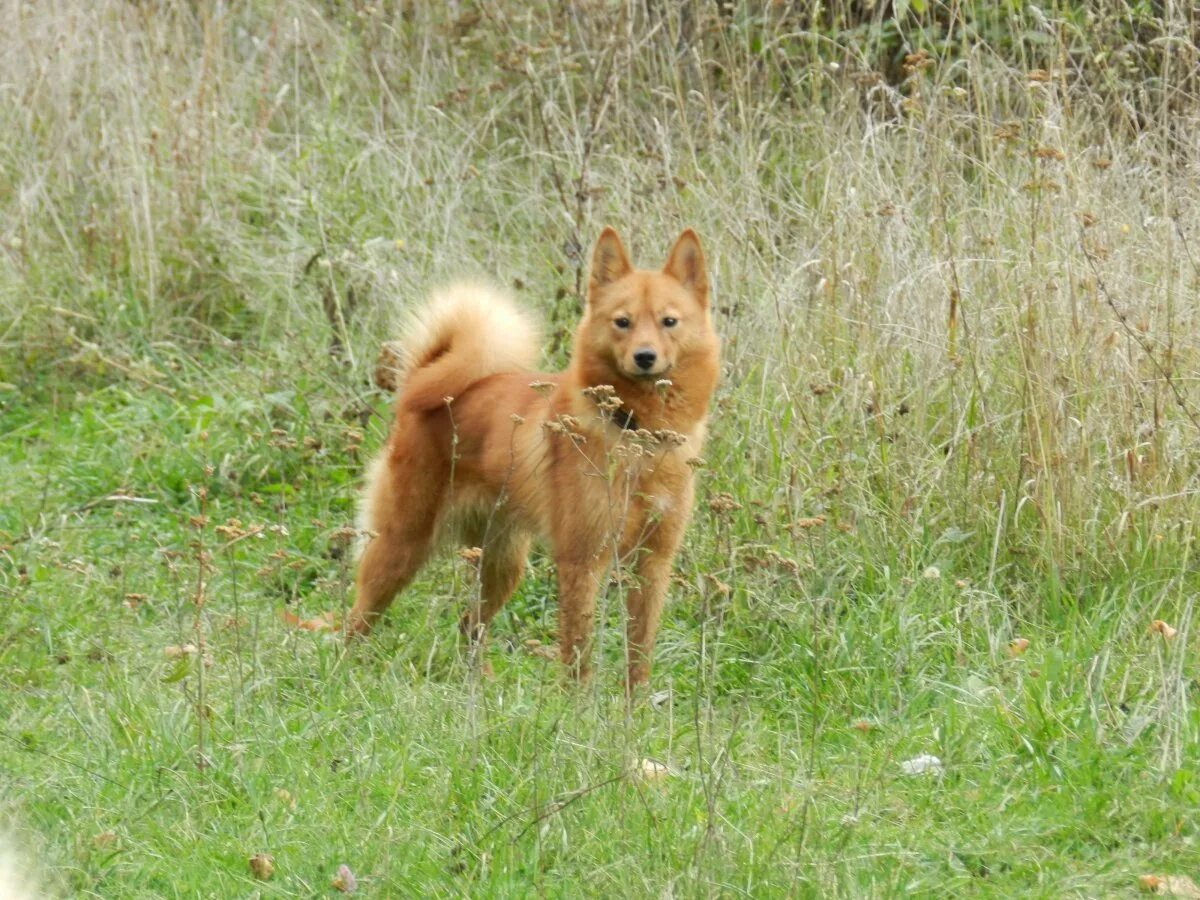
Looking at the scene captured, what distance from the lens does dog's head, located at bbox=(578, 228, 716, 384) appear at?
4.52 metres

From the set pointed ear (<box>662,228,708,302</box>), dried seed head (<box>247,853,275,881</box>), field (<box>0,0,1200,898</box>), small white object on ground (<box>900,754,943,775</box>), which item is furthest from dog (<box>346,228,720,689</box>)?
dried seed head (<box>247,853,275,881</box>)

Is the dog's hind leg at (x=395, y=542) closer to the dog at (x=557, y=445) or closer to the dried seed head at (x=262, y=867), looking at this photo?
the dog at (x=557, y=445)

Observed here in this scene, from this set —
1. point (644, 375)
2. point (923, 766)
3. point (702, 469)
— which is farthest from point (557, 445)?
point (923, 766)

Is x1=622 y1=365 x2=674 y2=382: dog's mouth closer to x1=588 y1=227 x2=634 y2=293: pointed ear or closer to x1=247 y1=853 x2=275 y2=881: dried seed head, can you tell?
x1=588 y1=227 x2=634 y2=293: pointed ear

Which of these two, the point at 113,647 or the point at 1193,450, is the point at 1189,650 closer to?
the point at 1193,450

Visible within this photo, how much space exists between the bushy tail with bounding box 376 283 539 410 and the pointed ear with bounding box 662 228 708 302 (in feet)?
1.77

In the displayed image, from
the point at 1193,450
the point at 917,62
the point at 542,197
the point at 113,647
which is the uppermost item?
the point at 917,62

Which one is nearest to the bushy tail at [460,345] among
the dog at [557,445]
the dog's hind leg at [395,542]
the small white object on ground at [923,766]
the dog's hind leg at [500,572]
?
the dog at [557,445]

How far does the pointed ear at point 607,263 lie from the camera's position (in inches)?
187

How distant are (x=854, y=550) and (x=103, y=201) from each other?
175 inches

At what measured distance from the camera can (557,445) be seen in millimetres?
4609

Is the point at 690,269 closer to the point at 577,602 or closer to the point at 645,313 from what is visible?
the point at 645,313

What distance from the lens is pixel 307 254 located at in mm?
7137

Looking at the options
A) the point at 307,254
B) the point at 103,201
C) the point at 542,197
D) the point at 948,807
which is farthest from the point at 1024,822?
the point at 103,201
